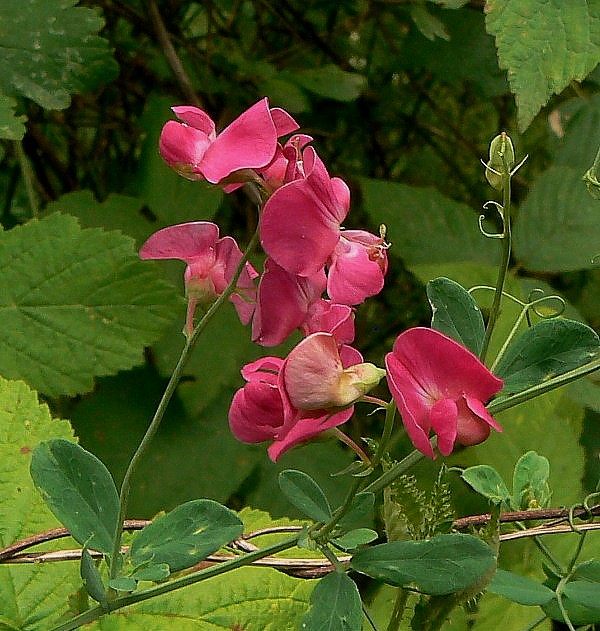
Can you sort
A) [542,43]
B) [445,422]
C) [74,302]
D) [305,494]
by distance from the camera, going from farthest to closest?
[74,302] → [542,43] → [305,494] → [445,422]

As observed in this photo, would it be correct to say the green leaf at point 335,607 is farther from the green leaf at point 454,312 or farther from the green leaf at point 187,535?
the green leaf at point 454,312

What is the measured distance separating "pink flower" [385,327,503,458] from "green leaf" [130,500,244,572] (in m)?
0.15

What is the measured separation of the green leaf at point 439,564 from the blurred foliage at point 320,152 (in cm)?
52

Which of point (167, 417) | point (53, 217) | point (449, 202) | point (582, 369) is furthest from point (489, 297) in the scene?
point (582, 369)

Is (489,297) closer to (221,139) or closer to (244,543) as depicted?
(244,543)

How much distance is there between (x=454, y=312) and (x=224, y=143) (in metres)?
0.19

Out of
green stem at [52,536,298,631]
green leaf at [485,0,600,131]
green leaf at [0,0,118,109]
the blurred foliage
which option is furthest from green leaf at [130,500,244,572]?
green leaf at [0,0,118,109]

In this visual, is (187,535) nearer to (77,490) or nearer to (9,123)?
(77,490)

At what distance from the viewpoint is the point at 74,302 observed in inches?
48.8

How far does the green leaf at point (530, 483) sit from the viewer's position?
2.51 feet

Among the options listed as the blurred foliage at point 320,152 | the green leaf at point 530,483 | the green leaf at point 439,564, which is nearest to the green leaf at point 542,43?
the blurred foliage at point 320,152

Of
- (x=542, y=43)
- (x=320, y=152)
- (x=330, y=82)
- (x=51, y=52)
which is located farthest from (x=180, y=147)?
(x=320, y=152)

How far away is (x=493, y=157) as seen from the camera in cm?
55

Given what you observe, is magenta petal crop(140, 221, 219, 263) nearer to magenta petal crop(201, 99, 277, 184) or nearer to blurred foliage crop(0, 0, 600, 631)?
magenta petal crop(201, 99, 277, 184)
